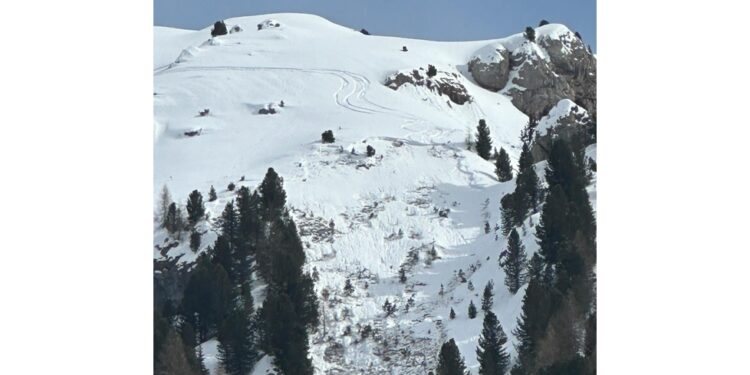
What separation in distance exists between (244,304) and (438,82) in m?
14.6

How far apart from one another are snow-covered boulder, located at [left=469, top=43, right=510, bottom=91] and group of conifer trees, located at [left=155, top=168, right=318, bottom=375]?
48.1ft

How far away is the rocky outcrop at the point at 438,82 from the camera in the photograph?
2962cm

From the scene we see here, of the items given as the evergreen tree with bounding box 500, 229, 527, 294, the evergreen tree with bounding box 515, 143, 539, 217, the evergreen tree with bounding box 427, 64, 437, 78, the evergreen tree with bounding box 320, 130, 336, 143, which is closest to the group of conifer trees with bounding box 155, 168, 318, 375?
the evergreen tree with bounding box 500, 229, 527, 294

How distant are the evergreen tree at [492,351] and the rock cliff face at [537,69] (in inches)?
320

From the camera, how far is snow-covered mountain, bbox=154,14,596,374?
704 inches

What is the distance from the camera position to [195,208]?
61.9ft

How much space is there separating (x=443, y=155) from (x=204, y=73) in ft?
28.3

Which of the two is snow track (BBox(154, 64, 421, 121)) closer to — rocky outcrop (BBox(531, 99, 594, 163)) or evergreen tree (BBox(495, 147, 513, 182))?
evergreen tree (BBox(495, 147, 513, 182))

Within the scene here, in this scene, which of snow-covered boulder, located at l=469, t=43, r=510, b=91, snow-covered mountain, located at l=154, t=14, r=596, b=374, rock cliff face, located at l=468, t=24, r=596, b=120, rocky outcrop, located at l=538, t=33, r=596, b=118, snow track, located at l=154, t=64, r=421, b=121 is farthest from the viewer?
snow-covered boulder, located at l=469, t=43, r=510, b=91

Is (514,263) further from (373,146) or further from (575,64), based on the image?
(575,64)
